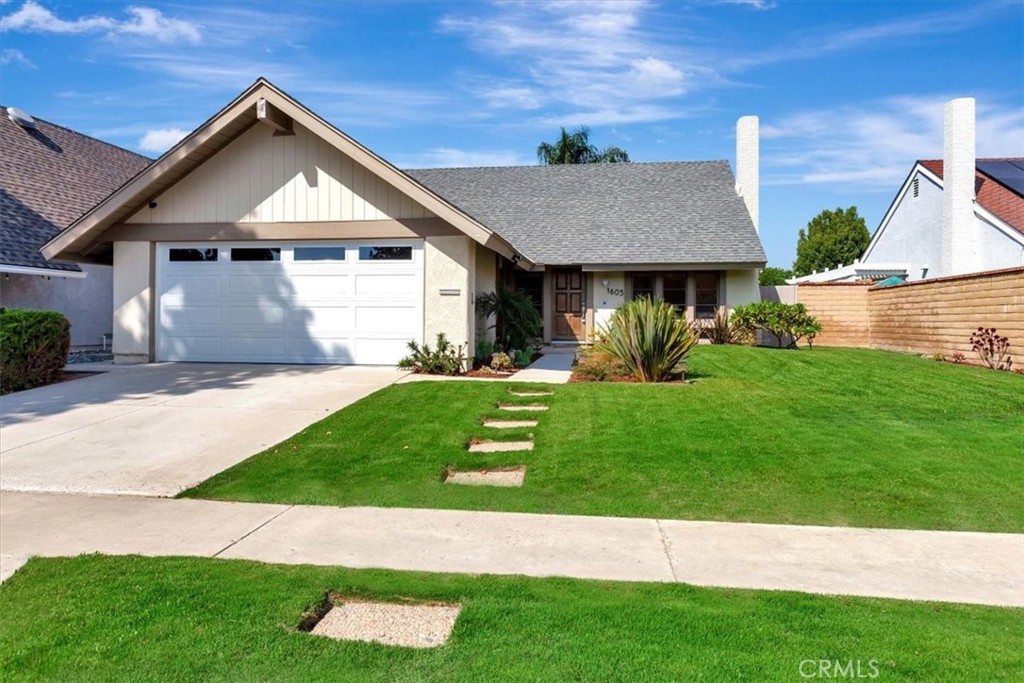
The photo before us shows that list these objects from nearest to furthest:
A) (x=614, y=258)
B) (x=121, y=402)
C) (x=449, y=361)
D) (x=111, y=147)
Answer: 1. (x=121, y=402)
2. (x=449, y=361)
3. (x=614, y=258)
4. (x=111, y=147)

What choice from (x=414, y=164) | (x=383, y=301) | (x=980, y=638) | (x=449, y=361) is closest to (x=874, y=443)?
(x=980, y=638)

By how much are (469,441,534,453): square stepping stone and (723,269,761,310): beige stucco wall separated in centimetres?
1356

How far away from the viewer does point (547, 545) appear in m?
4.64

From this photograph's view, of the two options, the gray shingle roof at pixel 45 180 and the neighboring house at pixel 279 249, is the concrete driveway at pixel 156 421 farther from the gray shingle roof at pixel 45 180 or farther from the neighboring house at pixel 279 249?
the gray shingle roof at pixel 45 180

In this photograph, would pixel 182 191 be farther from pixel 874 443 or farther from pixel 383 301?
pixel 874 443

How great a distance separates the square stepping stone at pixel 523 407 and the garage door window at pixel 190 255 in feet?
26.0

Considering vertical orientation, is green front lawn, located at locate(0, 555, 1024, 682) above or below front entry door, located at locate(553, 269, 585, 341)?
below

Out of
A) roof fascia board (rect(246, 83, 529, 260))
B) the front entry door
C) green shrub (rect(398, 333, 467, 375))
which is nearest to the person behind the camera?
roof fascia board (rect(246, 83, 529, 260))

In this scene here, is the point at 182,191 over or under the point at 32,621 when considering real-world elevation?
over

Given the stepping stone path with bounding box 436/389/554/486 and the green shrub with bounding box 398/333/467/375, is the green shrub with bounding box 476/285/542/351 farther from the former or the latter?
the stepping stone path with bounding box 436/389/554/486

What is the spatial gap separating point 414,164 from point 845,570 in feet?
84.5

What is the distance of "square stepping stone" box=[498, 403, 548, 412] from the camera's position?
924cm

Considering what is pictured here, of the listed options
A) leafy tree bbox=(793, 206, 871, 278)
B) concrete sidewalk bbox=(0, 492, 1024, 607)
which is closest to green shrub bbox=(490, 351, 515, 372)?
concrete sidewalk bbox=(0, 492, 1024, 607)

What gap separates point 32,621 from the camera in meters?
3.36
